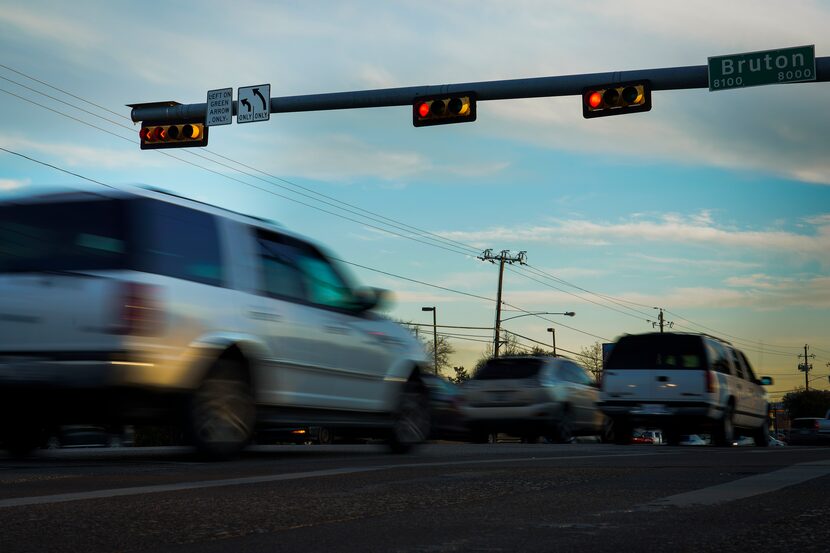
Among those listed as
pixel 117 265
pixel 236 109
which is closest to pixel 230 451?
pixel 117 265

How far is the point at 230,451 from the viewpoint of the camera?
8922 mm

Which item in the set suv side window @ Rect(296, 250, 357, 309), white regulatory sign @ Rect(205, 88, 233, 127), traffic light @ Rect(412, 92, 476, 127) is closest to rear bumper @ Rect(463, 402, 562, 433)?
traffic light @ Rect(412, 92, 476, 127)

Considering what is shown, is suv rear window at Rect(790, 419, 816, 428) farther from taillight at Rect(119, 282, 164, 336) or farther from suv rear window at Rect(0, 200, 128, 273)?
suv rear window at Rect(0, 200, 128, 273)

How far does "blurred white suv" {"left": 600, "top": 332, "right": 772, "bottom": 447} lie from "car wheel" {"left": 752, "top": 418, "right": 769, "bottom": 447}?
2054 millimetres

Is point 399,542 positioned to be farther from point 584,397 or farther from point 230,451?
point 584,397

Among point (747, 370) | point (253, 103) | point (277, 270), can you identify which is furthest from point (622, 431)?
point (277, 270)

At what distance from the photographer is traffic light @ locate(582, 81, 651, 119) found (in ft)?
53.4

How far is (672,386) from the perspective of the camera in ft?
57.5

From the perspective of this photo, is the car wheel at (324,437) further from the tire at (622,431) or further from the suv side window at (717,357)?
the suv side window at (717,357)

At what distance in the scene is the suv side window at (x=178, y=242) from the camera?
8.12m

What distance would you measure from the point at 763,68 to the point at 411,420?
28.5 feet

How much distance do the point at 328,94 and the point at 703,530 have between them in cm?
1396

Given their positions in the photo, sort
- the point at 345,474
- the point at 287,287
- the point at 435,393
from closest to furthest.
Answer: the point at 345,474 < the point at 287,287 < the point at 435,393

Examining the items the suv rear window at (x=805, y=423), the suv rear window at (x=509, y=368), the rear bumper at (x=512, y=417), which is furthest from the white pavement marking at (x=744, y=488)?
the suv rear window at (x=805, y=423)
